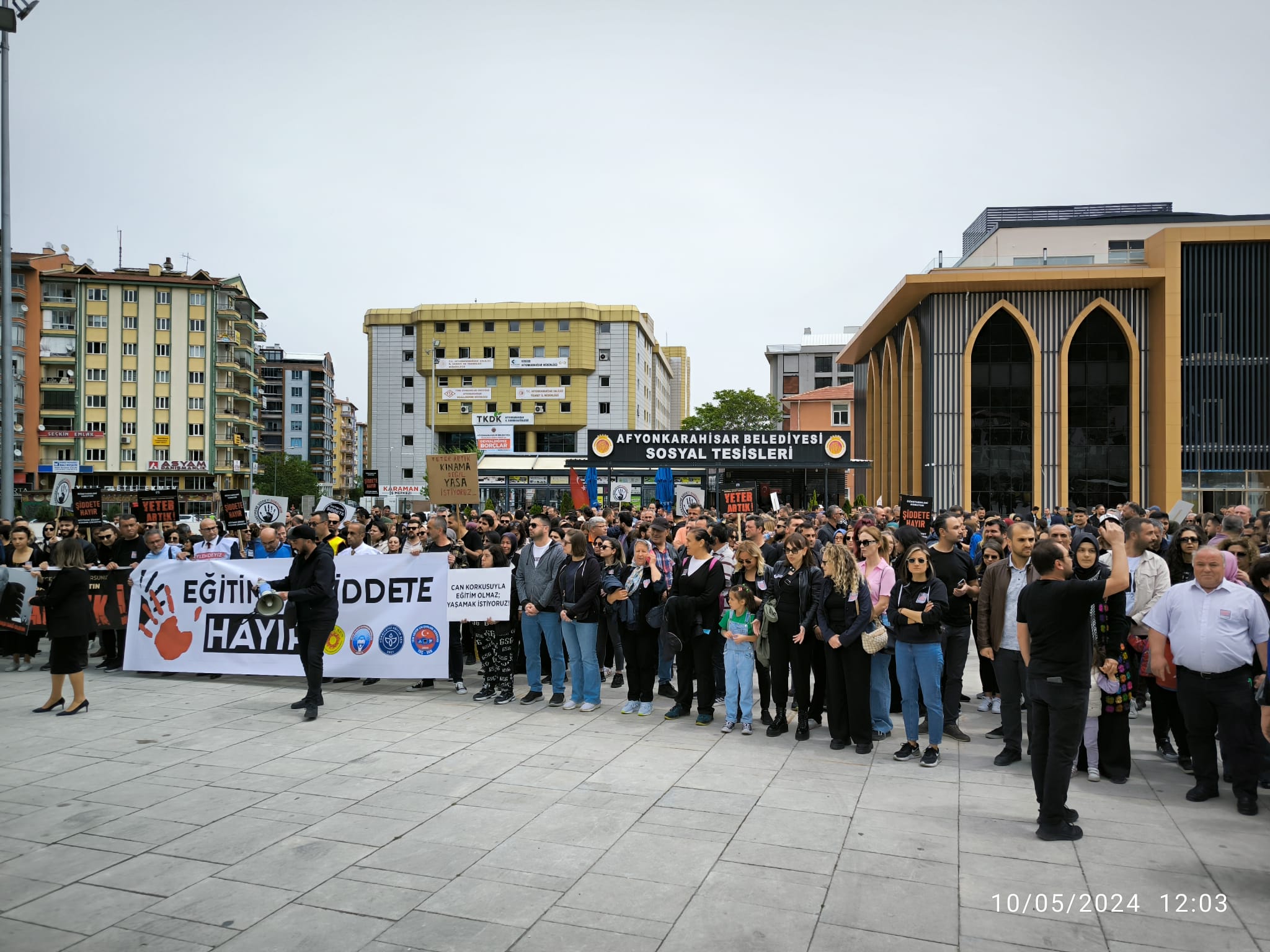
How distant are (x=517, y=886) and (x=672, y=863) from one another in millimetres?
900

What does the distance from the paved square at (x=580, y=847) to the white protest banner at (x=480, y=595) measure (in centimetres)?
174

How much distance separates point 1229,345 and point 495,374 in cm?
6505

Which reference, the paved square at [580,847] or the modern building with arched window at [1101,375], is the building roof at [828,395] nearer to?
the modern building with arched window at [1101,375]

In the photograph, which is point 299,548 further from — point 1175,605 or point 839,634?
point 1175,605

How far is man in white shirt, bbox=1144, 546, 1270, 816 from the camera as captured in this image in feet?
20.4

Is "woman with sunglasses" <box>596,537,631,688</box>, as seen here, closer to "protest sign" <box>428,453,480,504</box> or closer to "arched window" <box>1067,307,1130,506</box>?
"protest sign" <box>428,453,480,504</box>

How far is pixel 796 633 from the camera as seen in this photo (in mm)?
8281

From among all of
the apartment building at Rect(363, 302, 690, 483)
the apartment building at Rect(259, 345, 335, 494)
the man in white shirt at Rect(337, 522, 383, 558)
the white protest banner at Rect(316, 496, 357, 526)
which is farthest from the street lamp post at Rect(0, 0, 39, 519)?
the apartment building at Rect(259, 345, 335, 494)

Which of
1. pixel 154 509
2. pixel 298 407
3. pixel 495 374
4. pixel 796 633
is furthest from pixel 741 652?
pixel 298 407

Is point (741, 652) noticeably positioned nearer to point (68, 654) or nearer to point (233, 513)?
point (68, 654)

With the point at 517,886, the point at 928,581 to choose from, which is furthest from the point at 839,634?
the point at 517,886

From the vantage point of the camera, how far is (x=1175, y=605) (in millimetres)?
6562

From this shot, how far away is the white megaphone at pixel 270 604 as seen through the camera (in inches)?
368
